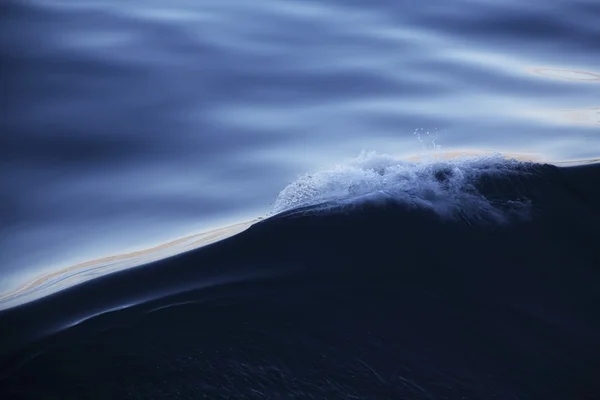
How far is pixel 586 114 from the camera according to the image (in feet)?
22.5

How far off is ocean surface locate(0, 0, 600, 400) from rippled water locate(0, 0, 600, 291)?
0.02 meters

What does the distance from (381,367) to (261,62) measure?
4216 mm

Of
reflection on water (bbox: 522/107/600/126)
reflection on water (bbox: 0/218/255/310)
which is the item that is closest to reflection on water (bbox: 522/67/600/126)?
reflection on water (bbox: 522/107/600/126)

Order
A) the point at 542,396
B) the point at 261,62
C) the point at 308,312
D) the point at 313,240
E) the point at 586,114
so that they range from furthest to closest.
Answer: the point at 261,62, the point at 586,114, the point at 313,240, the point at 308,312, the point at 542,396

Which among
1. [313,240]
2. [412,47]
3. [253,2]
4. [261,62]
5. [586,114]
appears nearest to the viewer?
[313,240]

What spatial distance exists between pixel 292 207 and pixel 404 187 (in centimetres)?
78

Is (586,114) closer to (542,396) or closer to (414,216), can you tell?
(414,216)

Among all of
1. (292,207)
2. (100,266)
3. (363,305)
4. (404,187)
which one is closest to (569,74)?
(404,187)

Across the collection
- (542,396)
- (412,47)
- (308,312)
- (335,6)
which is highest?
(335,6)

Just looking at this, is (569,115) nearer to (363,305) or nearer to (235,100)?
(235,100)

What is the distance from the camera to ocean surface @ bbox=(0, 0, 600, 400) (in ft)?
12.9

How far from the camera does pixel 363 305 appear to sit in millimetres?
4398

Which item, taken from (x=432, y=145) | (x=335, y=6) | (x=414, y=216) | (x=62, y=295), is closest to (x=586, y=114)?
(x=432, y=145)

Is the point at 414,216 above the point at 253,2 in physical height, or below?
below
